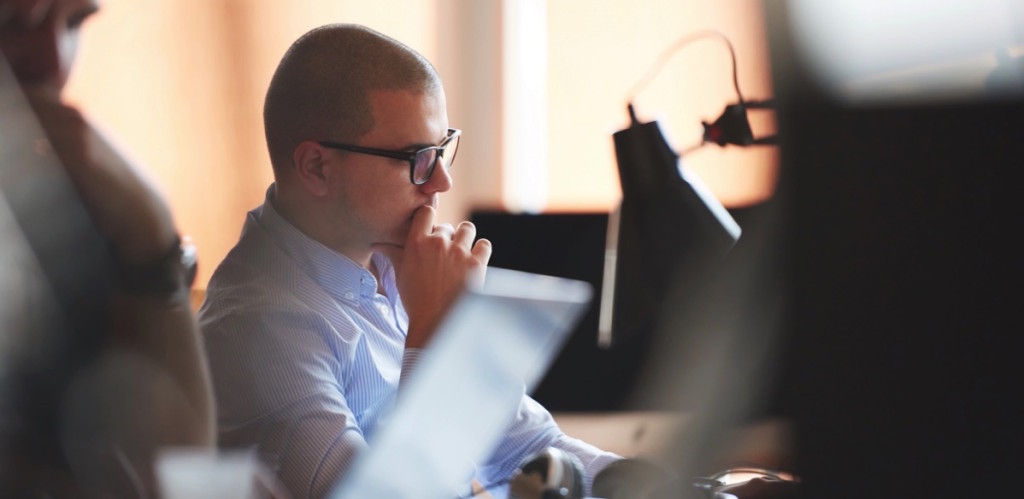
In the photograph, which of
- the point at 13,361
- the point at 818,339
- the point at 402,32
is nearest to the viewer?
the point at 818,339

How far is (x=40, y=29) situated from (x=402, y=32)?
766 millimetres

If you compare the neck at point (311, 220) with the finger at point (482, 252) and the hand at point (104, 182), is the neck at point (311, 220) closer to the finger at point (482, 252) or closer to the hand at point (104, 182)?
the finger at point (482, 252)

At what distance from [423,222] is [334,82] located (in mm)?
234

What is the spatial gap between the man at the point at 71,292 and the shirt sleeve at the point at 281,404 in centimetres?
15

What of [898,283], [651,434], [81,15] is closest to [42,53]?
[81,15]

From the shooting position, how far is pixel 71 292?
0.79m

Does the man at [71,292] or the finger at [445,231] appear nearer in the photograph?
the man at [71,292]

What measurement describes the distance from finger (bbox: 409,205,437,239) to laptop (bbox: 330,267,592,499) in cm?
18

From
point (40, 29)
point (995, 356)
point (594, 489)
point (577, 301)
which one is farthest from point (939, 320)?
point (40, 29)

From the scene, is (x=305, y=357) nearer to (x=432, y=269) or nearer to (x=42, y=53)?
(x=432, y=269)

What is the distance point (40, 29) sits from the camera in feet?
2.64

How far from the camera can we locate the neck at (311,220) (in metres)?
1.26

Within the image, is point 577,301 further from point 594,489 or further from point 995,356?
point 995,356

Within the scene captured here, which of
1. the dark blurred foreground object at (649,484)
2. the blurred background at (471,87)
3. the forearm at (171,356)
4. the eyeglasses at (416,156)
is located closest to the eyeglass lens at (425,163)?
the eyeglasses at (416,156)
